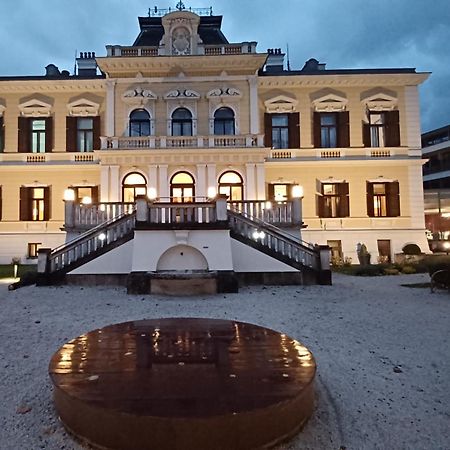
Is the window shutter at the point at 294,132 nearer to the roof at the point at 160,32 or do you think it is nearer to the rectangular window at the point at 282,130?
the rectangular window at the point at 282,130

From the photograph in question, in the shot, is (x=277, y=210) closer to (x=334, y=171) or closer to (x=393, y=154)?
→ (x=334, y=171)

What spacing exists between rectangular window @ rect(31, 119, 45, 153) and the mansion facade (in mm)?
65

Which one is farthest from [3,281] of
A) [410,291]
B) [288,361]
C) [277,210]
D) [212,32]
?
[212,32]

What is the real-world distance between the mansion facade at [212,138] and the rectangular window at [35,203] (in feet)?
0.19

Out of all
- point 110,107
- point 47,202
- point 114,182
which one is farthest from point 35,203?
point 110,107

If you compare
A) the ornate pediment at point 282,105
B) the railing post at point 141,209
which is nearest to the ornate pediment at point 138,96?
the ornate pediment at point 282,105

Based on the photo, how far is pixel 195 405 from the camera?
7.89 feet

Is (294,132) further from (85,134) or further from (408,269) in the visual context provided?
(85,134)

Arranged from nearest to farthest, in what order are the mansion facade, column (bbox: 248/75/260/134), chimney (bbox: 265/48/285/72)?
the mansion facade → column (bbox: 248/75/260/134) → chimney (bbox: 265/48/285/72)

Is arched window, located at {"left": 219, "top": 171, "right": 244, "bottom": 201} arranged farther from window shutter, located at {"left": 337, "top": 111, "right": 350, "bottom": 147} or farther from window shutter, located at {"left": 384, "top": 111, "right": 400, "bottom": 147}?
window shutter, located at {"left": 384, "top": 111, "right": 400, "bottom": 147}

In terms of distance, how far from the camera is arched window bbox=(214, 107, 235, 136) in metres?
18.6

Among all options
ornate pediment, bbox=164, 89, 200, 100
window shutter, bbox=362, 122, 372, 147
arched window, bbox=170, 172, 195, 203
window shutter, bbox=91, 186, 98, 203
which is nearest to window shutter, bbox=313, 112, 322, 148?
window shutter, bbox=362, 122, 372, 147

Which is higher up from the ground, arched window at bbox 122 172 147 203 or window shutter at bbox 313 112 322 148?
window shutter at bbox 313 112 322 148

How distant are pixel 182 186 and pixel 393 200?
38.5 ft
